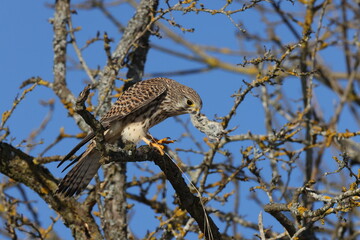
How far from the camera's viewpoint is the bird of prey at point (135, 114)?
14.1 feet

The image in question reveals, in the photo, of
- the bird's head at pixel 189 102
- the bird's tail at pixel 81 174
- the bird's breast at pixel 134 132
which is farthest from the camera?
the bird's head at pixel 189 102

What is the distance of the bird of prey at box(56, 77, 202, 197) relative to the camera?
4297 millimetres

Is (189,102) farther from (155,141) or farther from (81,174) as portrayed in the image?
(81,174)

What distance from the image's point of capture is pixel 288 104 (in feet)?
21.1

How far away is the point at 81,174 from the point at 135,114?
602 millimetres

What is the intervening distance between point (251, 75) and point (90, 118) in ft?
13.8

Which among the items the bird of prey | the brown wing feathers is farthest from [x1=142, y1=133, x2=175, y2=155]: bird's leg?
the brown wing feathers

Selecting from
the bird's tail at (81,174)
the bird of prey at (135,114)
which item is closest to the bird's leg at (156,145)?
the bird of prey at (135,114)

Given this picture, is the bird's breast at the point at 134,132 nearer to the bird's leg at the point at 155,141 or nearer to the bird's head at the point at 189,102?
the bird's leg at the point at 155,141

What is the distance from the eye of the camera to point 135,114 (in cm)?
462

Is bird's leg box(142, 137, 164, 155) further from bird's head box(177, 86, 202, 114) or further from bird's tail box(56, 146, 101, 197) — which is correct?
bird's head box(177, 86, 202, 114)

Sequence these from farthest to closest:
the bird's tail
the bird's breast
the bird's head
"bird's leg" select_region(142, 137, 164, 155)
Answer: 1. the bird's head
2. the bird's breast
3. the bird's tail
4. "bird's leg" select_region(142, 137, 164, 155)

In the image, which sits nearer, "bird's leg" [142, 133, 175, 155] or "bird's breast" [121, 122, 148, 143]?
"bird's leg" [142, 133, 175, 155]

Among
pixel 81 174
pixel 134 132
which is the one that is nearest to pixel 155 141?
pixel 134 132
